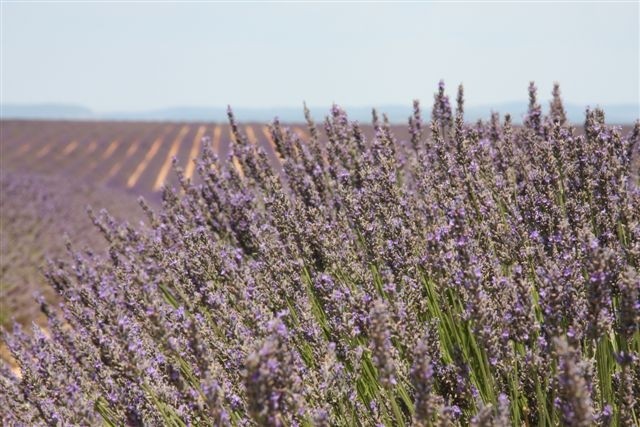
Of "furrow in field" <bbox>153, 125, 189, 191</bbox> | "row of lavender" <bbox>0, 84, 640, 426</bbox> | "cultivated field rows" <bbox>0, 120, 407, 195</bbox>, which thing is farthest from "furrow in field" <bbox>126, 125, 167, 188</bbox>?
"row of lavender" <bbox>0, 84, 640, 426</bbox>

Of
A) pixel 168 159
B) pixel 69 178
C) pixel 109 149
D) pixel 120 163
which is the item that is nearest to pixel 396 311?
pixel 69 178

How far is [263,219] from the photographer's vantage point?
347 centimetres

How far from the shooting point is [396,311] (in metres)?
1.62

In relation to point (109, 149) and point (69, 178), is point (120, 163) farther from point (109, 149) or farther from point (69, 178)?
point (69, 178)

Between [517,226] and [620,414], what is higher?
[517,226]

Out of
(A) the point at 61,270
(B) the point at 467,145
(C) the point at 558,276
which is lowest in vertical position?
(A) the point at 61,270

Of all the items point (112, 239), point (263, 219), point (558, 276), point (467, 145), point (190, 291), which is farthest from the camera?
point (112, 239)

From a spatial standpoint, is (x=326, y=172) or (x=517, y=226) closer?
(x=517, y=226)

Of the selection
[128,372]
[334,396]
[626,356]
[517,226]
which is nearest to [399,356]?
[334,396]

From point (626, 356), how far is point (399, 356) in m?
0.81

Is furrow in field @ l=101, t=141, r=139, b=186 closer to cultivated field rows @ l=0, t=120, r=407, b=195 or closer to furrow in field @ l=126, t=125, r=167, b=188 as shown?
cultivated field rows @ l=0, t=120, r=407, b=195

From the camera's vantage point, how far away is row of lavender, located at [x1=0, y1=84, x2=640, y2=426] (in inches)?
57.6

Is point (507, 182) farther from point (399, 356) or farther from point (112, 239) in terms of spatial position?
point (112, 239)

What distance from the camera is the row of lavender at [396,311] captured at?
1462 mm
